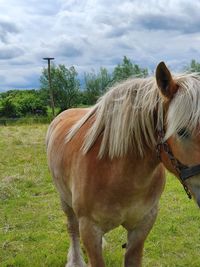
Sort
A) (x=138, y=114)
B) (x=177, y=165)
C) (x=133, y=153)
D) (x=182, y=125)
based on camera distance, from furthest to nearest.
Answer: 1. (x=133, y=153)
2. (x=138, y=114)
3. (x=177, y=165)
4. (x=182, y=125)

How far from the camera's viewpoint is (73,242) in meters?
4.28

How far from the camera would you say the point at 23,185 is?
7.66 metres

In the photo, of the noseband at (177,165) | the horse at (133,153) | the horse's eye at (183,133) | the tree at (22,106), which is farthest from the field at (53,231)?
the tree at (22,106)

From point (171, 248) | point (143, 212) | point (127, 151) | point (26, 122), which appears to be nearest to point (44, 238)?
point (171, 248)

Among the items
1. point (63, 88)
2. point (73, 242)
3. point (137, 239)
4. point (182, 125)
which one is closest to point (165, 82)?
point (182, 125)

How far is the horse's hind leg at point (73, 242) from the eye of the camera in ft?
13.8

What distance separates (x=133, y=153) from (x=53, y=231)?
2947 millimetres

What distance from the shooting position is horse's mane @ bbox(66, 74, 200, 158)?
219 centimetres

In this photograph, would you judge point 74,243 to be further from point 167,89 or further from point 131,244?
point 167,89

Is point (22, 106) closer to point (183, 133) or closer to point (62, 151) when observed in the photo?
point (62, 151)

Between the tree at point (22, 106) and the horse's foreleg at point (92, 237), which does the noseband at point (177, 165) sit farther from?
the tree at point (22, 106)

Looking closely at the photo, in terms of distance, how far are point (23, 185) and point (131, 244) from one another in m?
4.74

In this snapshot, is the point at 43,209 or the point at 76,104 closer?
the point at 43,209

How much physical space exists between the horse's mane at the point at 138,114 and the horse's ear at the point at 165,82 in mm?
38
